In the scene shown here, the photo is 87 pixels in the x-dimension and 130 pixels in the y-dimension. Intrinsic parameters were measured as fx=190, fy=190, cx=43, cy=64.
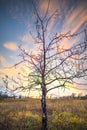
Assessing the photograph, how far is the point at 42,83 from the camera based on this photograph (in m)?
8.55

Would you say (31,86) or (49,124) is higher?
(31,86)

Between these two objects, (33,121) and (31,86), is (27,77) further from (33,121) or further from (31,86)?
(33,121)

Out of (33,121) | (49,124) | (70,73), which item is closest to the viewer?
(70,73)

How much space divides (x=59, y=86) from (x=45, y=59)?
1.41 metres

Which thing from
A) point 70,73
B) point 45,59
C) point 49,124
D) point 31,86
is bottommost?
point 49,124

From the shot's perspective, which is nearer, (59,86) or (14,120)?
(59,86)

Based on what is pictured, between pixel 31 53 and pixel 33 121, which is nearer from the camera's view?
pixel 31 53

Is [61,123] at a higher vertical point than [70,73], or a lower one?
lower

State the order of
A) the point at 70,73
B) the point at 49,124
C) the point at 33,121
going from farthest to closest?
the point at 33,121
the point at 49,124
the point at 70,73

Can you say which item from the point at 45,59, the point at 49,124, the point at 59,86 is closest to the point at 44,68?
the point at 45,59

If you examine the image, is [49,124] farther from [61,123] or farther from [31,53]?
[31,53]

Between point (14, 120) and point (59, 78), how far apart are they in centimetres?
532

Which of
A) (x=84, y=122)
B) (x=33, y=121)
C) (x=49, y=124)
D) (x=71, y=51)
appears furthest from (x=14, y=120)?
(x=71, y=51)

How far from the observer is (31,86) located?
335 inches
